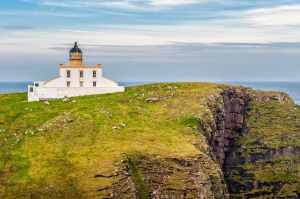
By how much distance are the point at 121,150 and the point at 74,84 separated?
43.3m

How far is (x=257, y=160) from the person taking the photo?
448 ft

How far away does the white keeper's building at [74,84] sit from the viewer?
133375 mm

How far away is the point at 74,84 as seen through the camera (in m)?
136

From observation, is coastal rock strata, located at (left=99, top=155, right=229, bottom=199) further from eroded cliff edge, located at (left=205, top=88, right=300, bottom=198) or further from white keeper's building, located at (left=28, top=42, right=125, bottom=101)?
white keeper's building, located at (left=28, top=42, right=125, bottom=101)

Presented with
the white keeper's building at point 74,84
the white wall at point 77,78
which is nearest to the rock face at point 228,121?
the white keeper's building at point 74,84

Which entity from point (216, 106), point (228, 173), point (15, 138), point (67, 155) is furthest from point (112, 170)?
point (228, 173)

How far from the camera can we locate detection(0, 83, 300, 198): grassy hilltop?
90.1 meters

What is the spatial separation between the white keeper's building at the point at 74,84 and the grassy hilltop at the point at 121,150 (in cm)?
476

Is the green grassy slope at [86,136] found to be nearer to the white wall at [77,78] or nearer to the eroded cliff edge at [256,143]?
the white wall at [77,78]

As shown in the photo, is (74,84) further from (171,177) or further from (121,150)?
(171,177)

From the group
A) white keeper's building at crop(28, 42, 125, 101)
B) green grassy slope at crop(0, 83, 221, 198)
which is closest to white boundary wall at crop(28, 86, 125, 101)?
white keeper's building at crop(28, 42, 125, 101)

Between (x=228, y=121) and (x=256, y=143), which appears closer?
(x=256, y=143)

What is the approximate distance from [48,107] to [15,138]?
17.2m

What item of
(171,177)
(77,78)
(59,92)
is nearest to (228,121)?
(77,78)
